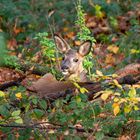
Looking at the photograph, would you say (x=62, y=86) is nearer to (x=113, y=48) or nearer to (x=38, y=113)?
(x=38, y=113)

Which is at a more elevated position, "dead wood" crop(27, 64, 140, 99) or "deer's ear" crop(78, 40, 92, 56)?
"deer's ear" crop(78, 40, 92, 56)

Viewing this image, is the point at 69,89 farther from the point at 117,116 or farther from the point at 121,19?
the point at 121,19

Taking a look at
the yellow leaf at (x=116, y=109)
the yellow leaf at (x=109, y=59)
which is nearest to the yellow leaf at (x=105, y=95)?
the yellow leaf at (x=116, y=109)

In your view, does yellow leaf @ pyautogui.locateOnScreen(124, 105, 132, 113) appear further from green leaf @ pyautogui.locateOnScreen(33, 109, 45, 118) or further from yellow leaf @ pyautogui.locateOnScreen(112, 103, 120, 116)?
green leaf @ pyautogui.locateOnScreen(33, 109, 45, 118)

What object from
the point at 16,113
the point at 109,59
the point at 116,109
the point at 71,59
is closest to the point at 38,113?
the point at 16,113

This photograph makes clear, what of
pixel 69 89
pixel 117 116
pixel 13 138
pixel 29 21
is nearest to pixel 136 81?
pixel 69 89

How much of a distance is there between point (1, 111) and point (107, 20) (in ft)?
27.4

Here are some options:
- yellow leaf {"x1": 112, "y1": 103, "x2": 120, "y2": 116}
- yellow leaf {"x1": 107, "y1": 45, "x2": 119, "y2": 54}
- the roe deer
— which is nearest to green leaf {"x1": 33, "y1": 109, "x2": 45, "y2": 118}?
yellow leaf {"x1": 112, "y1": 103, "x2": 120, "y2": 116}

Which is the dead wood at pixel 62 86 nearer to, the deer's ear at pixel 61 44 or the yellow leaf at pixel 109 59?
the deer's ear at pixel 61 44

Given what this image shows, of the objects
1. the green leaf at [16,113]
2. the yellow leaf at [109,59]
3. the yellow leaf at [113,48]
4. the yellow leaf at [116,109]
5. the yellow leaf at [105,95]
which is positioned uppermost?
the yellow leaf at [105,95]

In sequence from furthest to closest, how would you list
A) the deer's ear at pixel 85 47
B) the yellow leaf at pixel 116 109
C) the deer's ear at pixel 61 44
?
the deer's ear at pixel 61 44
the deer's ear at pixel 85 47
the yellow leaf at pixel 116 109

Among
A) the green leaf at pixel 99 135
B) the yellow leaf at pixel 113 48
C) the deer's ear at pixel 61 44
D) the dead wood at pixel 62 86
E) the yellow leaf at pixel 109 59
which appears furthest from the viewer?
the yellow leaf at pixel 113 48

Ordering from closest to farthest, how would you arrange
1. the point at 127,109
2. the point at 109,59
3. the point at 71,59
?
1. the point at 127,109
2. the point at 71,59
3. the point at 109,59

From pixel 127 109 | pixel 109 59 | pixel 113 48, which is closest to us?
pixel 127 109
